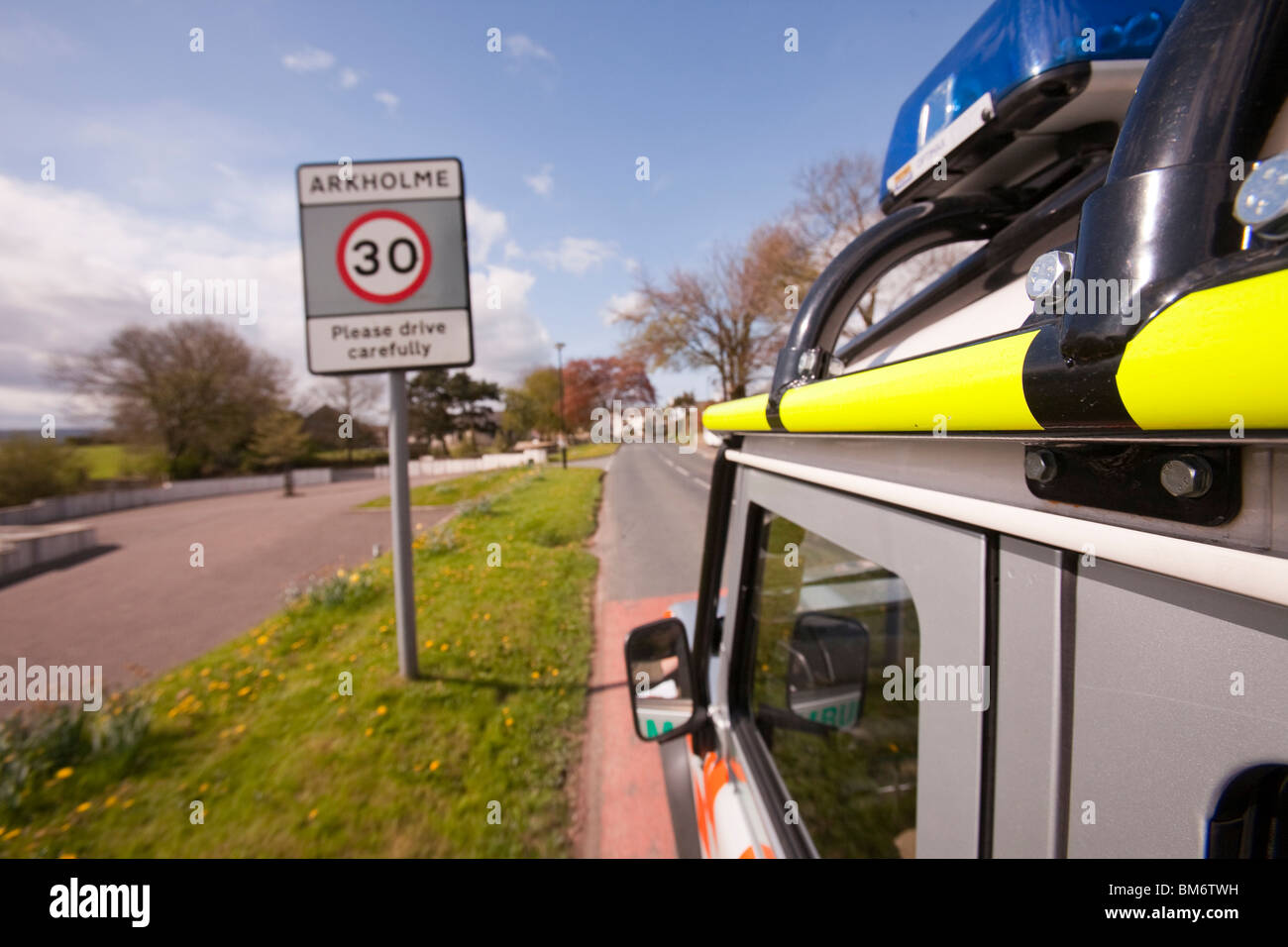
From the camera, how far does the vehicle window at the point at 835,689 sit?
1442 mm

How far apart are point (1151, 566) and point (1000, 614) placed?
225 millimetres

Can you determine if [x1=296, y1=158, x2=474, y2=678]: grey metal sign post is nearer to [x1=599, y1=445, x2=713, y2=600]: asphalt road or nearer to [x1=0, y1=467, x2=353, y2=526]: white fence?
[x1=599, y1=445, x2=713, y2=600]: asphalt road

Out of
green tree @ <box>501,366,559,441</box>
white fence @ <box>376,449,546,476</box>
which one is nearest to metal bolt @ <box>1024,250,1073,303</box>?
white fence @ <box>376,449,546,476</box>

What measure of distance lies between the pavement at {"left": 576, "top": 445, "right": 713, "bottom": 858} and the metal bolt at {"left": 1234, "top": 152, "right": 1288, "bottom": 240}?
3318 millimetres

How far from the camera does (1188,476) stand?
401 millimetres

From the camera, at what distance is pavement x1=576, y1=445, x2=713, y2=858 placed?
306 cm

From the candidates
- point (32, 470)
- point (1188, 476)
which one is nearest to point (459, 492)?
point (32, 470)

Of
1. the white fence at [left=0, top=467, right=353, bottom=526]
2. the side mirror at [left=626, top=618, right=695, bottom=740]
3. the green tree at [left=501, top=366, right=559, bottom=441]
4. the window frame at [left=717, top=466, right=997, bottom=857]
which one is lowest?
the white fence at [left=0, top=467, right=353, bottom=526]

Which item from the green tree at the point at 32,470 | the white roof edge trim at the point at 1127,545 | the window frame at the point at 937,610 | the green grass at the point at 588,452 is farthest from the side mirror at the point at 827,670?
the green grass at the point at 588,452

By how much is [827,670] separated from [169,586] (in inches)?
483

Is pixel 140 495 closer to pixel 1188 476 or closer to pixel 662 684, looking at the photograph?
pixel 662 684
